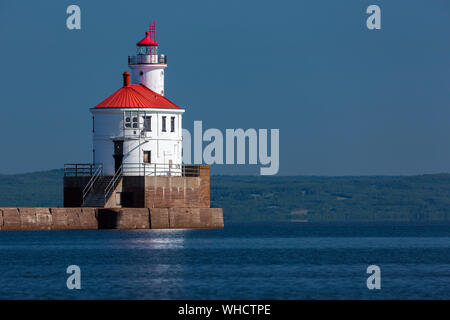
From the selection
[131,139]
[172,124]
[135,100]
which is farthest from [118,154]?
[172,124]

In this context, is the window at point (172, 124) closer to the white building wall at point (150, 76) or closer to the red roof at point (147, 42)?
the white building wall at point (150, 76)

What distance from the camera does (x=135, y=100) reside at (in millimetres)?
75875

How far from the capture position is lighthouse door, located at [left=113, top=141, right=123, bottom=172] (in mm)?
75188

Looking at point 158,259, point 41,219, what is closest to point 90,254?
point 158,259

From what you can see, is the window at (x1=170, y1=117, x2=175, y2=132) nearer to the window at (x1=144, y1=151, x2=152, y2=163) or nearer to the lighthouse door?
the window at (x1=144, y1=151, x2=152, y2=163)

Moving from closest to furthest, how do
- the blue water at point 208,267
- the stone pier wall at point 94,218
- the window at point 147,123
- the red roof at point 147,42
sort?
the blue water at point 208,267 < the stone pier wall at point 94,218 < the window at point 147,123 < the red roof at point 147,42

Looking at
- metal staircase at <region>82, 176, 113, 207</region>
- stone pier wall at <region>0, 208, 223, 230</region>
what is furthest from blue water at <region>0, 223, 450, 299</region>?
metal staircase at <region>82, 176, 113, 207</region>

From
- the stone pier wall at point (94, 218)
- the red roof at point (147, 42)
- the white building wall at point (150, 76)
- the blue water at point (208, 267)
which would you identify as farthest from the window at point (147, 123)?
the red roof at point (147, 42)

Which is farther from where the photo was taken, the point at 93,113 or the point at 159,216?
the point at 93,113

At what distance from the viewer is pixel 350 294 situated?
139 feet

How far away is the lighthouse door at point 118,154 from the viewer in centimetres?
7519

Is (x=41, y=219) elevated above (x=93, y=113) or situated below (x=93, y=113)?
below
